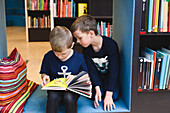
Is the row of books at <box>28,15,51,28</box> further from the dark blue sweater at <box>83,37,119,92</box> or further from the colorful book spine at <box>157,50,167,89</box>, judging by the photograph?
the colorful book spine at <box>157,50,167,89</box>

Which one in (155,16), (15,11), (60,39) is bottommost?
(60,39)

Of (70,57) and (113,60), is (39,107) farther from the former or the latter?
(113,60)

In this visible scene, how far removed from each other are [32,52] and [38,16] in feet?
7.30

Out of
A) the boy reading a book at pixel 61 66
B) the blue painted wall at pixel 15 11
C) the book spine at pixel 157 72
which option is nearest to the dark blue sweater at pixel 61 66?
the boy reading a book at pixel 61 66

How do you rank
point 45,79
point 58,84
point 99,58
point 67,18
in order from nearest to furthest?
point 58,84 → point 45,79 → point 99,58 → point 67,18

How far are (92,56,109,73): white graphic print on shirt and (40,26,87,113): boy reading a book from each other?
15 centimetres

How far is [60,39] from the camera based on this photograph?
4.65 feet

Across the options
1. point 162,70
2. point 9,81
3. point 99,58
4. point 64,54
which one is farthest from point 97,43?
point 9,81

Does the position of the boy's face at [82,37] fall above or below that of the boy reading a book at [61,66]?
above

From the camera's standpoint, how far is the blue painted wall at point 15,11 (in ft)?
43.3

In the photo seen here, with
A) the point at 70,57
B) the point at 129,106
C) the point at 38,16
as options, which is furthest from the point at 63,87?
the point at 38,16

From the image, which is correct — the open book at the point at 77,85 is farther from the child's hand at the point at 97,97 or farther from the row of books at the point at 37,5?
the row of books at the point at 37,5

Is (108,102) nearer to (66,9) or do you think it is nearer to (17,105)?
(17,105)

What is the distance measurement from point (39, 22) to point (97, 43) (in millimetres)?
5189
